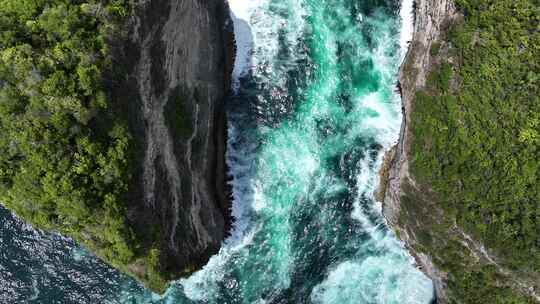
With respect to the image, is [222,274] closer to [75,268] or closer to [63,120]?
[75,268]

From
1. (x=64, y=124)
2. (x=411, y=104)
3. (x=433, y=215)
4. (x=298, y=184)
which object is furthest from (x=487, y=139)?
(x=64, y=124)

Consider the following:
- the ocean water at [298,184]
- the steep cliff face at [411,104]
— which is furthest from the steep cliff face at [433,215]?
the ocean water at [298,184]

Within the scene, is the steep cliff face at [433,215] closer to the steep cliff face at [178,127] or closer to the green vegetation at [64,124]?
the steep cliff face at [178,127]

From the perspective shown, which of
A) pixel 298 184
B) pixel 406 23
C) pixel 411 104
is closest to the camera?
pixel 411 104

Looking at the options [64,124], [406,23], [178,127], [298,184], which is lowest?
[298,184]

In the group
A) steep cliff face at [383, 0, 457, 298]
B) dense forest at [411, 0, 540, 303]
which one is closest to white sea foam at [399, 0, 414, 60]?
steep cliff face at [383, 0, 457, 298]

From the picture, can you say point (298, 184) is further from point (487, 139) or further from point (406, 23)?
point (406, 23)

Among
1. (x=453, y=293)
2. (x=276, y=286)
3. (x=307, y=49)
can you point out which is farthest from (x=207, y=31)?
(x=453, y=293)

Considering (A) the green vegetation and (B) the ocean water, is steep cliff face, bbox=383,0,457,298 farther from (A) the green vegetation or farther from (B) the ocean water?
(A) the green vegetation
